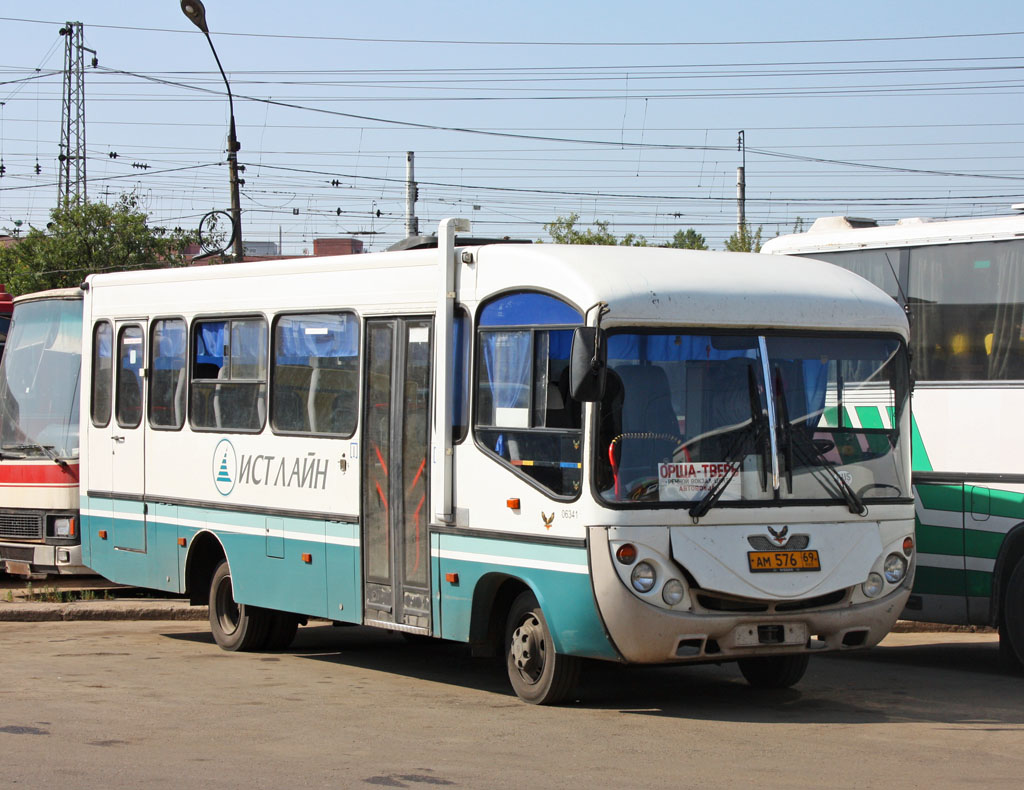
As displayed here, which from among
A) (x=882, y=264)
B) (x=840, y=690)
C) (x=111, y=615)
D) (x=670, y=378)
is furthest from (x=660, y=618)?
(x=111, y=615)

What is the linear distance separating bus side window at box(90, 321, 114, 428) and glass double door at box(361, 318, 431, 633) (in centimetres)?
391

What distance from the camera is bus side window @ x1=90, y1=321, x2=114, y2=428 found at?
1386 centimetres

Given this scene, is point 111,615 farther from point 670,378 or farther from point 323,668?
point 670,378

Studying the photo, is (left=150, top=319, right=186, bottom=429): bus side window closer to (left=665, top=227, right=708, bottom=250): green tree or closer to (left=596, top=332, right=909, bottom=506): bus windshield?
(left=596, top=332, right=909, bottom=506): bus windshield

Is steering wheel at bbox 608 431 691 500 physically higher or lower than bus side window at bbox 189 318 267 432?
lower

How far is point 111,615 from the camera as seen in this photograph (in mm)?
14648

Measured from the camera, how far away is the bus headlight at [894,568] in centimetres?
979

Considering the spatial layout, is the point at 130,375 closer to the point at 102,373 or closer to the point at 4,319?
the point at 102,373

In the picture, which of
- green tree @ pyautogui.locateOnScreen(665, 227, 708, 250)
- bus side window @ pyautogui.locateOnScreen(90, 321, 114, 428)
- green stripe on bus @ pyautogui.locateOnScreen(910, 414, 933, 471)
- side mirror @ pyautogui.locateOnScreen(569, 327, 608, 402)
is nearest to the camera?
side mirror @ pyautogui.locateOnScreen(569, 327, 608, 402)

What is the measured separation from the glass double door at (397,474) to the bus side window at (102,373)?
12.8 ft

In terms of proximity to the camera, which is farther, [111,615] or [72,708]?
[111,615]

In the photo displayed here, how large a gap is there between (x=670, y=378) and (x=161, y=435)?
5544mm

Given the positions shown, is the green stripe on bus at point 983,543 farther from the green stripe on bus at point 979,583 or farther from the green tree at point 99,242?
the green tree at point 99,242

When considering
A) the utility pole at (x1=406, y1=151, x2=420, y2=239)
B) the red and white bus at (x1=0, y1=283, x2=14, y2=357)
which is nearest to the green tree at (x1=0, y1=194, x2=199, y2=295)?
the utility pole at (x1=406, y1=151, x2=420, y2=239)
